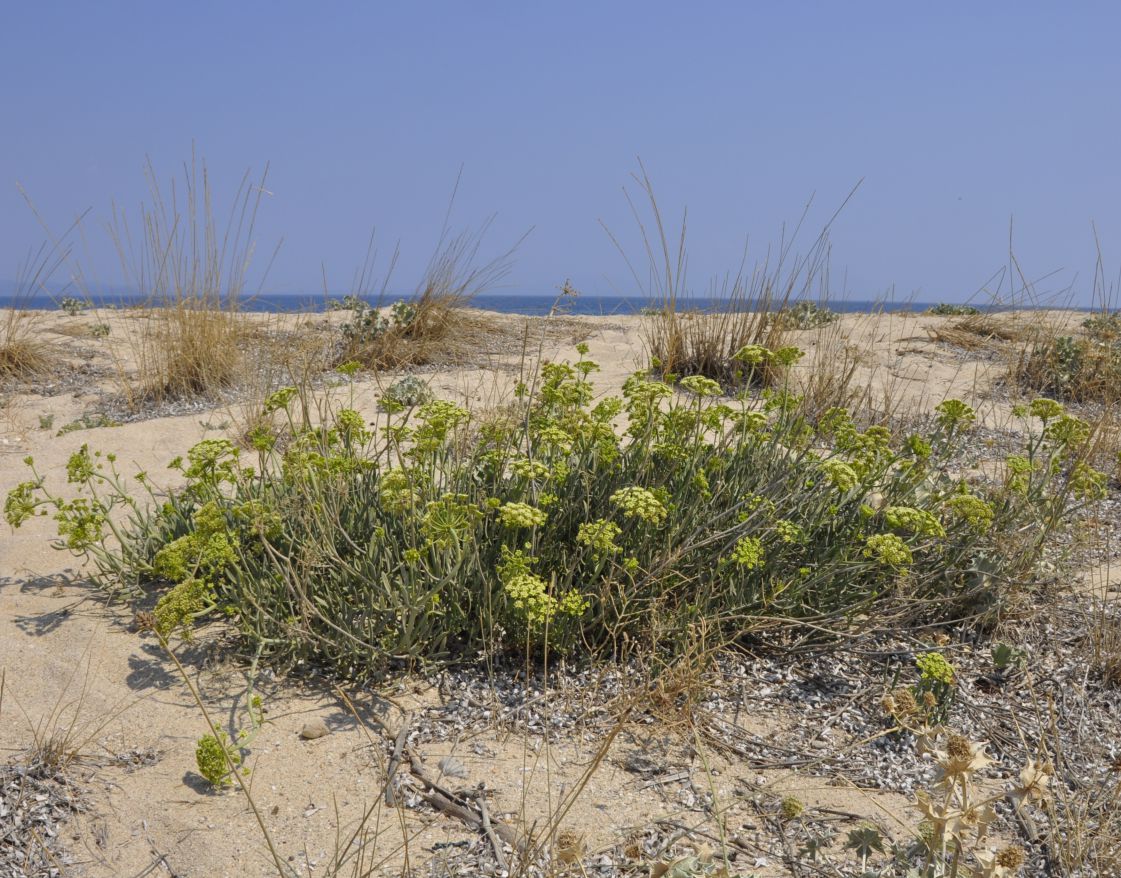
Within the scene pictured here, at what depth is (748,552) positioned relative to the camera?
2480mm

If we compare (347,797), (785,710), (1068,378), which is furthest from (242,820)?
(1068,378)

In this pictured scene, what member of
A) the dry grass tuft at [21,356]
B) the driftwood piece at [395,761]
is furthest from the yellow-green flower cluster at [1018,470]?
the dry grass tuft at [21,356]

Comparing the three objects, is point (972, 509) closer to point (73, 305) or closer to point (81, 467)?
point (81, 467)

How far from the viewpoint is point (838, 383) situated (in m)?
5.58

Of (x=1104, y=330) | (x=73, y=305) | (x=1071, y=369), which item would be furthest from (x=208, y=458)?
(x=73, y=305)

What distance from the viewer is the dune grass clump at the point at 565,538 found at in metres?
2.47

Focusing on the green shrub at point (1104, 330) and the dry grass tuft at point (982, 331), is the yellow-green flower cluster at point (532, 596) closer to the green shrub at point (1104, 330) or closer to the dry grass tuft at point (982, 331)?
the green shrub at point (1104, 330)

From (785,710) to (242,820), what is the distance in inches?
59.9

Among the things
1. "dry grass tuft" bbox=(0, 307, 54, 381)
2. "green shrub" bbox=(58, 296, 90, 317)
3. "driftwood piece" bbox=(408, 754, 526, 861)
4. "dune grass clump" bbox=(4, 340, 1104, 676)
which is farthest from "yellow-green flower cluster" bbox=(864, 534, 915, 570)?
"green shrub" bbox=(58, 296, 90, 317)

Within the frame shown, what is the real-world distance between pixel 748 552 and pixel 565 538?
67cm

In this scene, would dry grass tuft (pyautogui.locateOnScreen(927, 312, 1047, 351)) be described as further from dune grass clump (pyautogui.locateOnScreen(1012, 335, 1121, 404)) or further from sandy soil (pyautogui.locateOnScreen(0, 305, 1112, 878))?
sandy soil (pyautogui.locateOnScreen(0, 305, 1112, 878))

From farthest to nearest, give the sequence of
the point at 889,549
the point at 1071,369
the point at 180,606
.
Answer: the point at 1071,369
the point at 889,549
the point at 180,606

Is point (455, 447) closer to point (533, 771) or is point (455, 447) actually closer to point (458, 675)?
point (458, 675)

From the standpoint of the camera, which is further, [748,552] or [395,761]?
[748,552]
